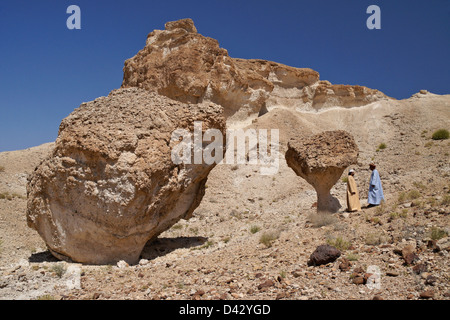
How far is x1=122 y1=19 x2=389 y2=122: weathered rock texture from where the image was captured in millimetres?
24062

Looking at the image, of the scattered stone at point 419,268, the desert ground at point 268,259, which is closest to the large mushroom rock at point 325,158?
the desert ground at point 268,259

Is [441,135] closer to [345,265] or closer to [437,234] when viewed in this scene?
[437,234]

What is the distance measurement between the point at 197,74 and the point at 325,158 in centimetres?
1677

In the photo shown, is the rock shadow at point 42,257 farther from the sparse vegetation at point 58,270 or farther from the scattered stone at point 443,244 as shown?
the scattered stone at point 443,244

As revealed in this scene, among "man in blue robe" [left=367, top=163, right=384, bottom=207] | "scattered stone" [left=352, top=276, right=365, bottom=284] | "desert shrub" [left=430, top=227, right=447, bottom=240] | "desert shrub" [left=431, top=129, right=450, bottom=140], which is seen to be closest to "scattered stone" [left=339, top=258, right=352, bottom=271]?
"scattered stone" [left=352, top=276, right=365, bottom=284]

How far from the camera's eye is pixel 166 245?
891cm

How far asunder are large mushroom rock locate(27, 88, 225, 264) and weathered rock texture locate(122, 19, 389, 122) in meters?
16.7

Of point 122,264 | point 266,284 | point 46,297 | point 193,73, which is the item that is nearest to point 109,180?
point 122,264

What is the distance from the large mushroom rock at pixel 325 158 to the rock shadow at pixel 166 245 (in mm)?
3741

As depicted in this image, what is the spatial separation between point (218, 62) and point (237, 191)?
1223cm

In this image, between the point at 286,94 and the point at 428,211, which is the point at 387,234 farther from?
the point at 286,94

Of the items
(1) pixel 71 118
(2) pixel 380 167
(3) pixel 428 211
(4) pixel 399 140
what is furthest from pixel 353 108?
(1) pixel 71 118

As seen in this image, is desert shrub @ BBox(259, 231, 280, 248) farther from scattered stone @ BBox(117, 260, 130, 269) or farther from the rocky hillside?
scattered stone @ BBox(117, 260, 130, 269)

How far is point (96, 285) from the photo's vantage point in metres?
5.78
